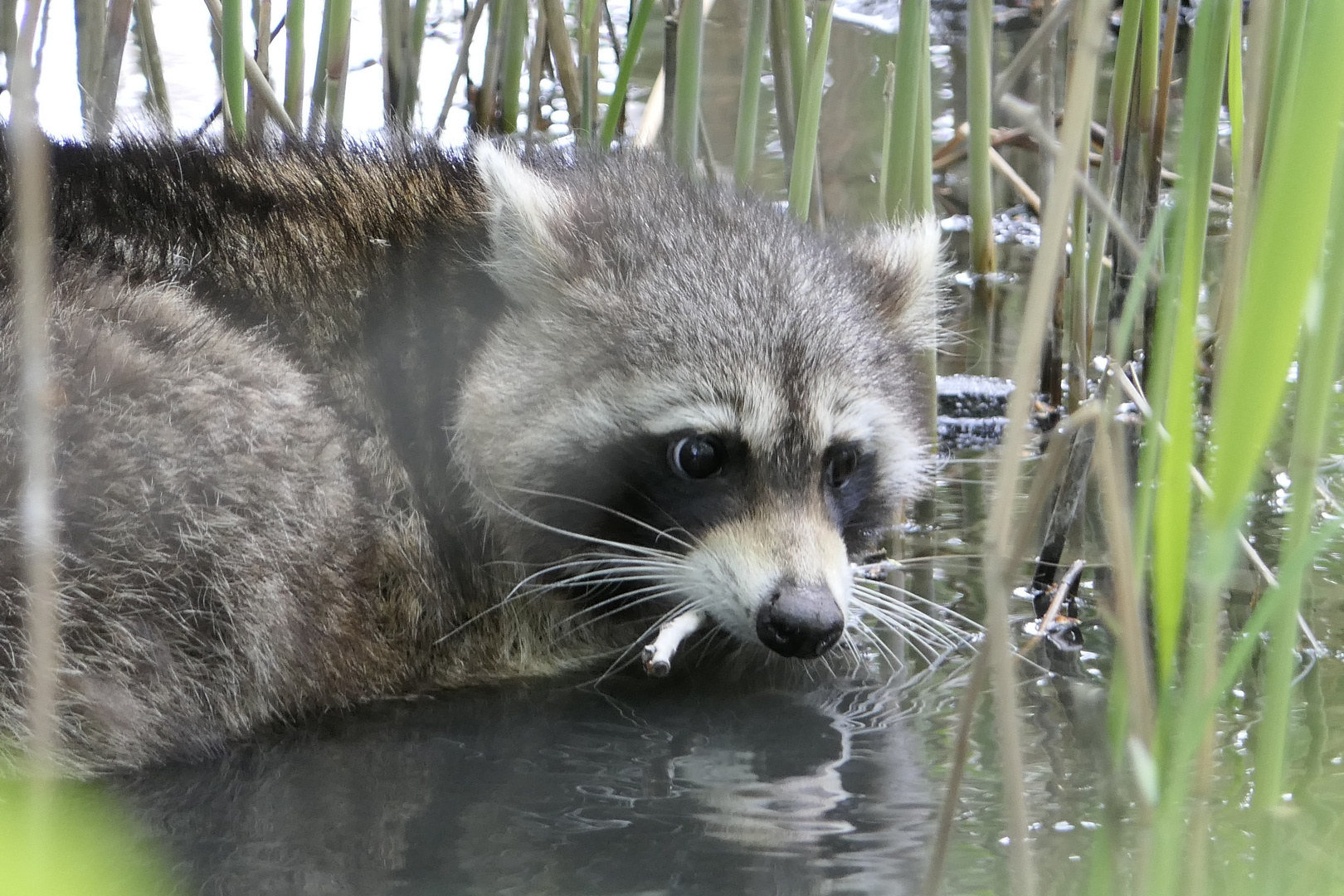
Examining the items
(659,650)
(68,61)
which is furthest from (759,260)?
(68,61)

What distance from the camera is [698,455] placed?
3.52 meters

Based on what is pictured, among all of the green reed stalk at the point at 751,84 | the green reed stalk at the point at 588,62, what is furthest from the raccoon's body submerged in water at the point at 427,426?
the green reed stalk at the point at 588,62

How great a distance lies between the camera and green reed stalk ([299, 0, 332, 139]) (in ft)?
14.6

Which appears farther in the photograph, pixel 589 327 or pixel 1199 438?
pixel 1199 438

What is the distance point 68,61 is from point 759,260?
4.06 metres

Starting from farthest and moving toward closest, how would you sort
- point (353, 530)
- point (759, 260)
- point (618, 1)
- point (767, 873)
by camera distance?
point (618, 1), point (759, 260), point (353, 530), point (767, 873)

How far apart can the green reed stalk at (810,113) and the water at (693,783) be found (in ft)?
3.40

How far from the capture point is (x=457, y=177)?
3.97 m

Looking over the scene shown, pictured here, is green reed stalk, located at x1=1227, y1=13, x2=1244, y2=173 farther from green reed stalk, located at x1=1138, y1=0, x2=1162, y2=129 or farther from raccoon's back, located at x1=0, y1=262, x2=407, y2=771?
raccoon's back, located at x1=0, y1=262, x2=407, y2=771

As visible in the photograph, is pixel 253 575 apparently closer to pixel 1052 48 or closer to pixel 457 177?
pixel 457 177

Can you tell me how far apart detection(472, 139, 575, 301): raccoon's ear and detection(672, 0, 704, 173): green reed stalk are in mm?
710

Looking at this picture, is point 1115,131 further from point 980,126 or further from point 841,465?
point 841,465

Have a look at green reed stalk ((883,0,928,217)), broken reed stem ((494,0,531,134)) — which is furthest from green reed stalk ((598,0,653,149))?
green reed stalk ((883,0,928,217))

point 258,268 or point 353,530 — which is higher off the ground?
point 258,268
